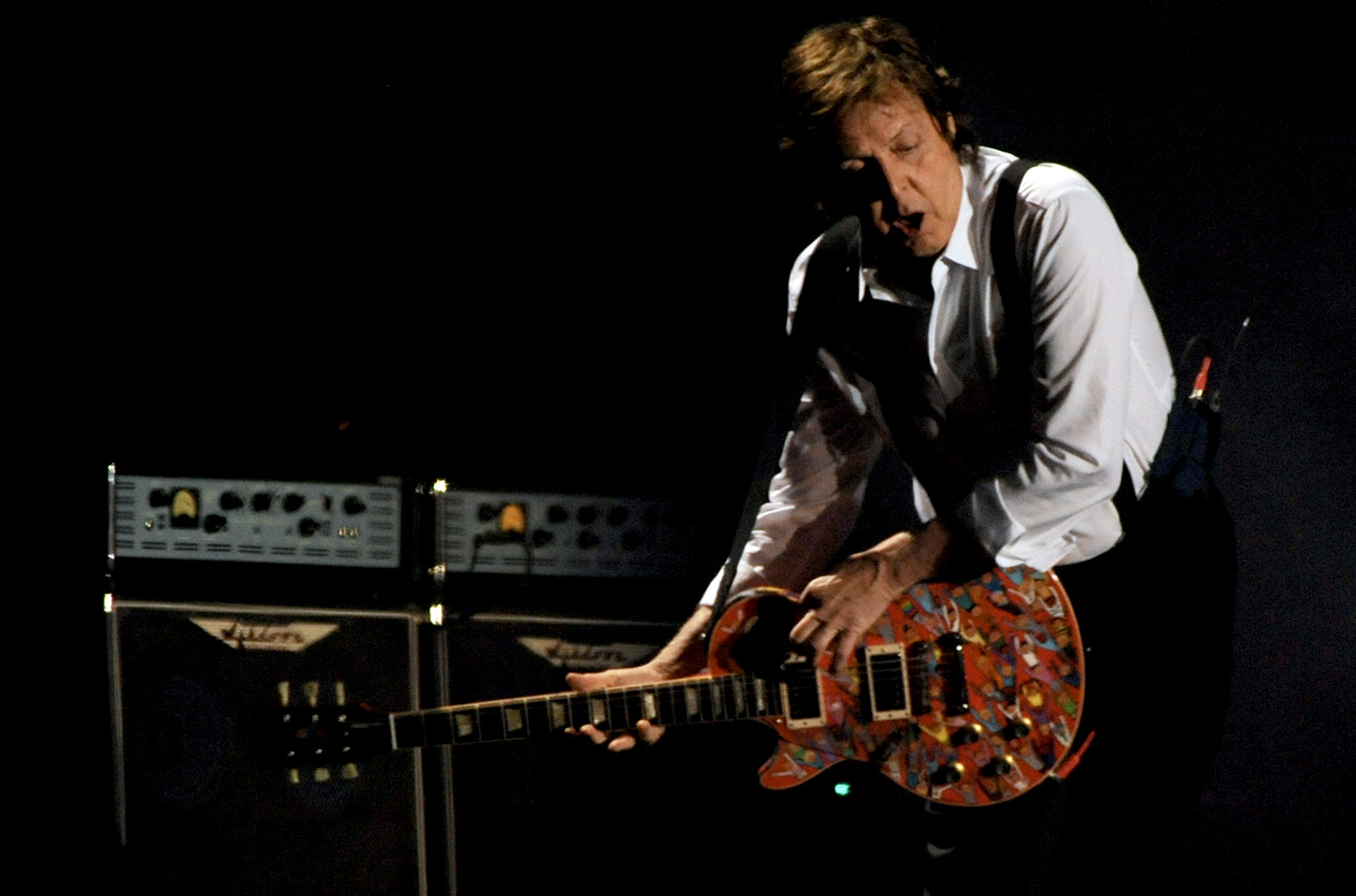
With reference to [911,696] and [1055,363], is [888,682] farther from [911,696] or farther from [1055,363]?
[1055,363]

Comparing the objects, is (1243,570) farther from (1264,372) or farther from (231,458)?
(231,458)

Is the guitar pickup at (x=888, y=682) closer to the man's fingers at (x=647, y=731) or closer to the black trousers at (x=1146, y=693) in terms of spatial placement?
the black trousers at (x=1146, y=693)

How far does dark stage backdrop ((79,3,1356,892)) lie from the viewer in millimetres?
2070

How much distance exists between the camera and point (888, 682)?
5.83 ft

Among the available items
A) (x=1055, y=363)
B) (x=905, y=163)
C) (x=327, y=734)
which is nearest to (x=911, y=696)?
(x=1055, y=363)

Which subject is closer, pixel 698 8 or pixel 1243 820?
pixel 1243 820

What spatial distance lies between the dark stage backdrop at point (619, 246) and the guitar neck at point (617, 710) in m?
0.49

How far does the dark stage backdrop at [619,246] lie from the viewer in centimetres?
207

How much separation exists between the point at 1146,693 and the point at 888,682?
14.7 inches

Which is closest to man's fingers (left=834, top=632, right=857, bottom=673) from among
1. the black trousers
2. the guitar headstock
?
the black trousers

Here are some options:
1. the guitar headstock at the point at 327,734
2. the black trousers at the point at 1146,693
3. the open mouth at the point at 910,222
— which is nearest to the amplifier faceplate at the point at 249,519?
the guitar headstock at the point at 327,734

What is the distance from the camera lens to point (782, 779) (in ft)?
5.95

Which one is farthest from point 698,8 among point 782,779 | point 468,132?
point 782,779

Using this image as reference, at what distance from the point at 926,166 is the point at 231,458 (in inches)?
59.2
